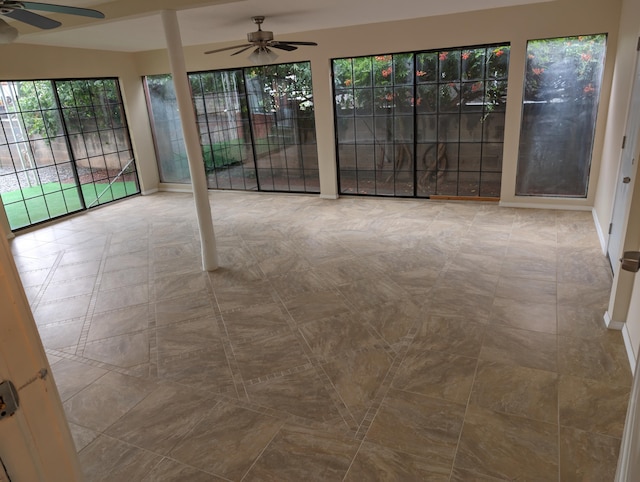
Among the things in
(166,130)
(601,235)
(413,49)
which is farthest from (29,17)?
(601,235)

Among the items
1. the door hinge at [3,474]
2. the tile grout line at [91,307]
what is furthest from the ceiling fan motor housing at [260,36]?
the door hinge at [3,474]

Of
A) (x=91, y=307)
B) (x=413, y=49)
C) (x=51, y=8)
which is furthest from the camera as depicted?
(x=413, y=49)

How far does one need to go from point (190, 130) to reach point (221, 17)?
1.59 metres

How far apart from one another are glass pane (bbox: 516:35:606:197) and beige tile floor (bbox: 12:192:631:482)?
2.34 ft

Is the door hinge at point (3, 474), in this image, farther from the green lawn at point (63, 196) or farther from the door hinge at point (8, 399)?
the green lawn at point (63, 196)

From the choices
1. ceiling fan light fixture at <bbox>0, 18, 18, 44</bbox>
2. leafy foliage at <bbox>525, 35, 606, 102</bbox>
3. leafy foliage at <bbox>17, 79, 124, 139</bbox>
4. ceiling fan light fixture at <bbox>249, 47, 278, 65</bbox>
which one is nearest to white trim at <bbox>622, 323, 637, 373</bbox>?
leafy foliage at <bbox>525, 35, 606, 102</bbox>

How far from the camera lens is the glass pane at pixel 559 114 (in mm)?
Answer: 5508

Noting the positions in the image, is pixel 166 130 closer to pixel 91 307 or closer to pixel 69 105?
pixel 69 105

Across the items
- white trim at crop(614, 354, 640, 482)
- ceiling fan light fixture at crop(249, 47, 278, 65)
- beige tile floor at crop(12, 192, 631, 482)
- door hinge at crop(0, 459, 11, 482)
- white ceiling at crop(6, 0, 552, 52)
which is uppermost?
white ceiling at crop(6, 0, 552, 52)

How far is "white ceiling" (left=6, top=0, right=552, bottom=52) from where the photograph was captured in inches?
172

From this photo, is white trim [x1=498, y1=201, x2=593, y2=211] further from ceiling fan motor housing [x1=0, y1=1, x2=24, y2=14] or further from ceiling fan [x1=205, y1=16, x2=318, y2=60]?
ceiling fan motor housing [x1=0, y1=1, x2=24, y2=14]

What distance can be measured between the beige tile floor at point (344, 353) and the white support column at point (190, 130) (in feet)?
1.07

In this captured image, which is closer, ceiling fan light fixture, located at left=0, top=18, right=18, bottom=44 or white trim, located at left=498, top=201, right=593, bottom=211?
ceiling fan light fixture, located at left=0, top=18, right=18, bottom=44

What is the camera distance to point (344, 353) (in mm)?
3115
